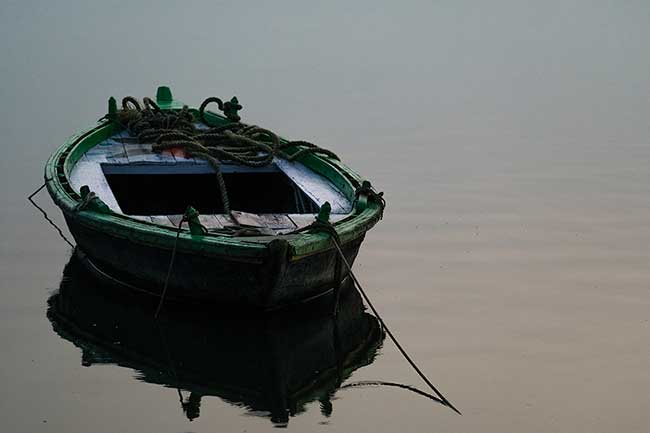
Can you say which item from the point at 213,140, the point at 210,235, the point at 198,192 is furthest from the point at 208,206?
the point at 210,235

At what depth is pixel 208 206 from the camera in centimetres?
1132

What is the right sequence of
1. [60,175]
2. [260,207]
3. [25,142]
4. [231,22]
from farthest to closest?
[231,22]
[25,142]
[260,207]
[60,175]

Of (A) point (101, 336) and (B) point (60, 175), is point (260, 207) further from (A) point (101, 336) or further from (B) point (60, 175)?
(A) point (101, 336)

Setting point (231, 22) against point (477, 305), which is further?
point (231, 22)

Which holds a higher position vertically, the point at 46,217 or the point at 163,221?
the point at 163,221

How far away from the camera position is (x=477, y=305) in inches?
384

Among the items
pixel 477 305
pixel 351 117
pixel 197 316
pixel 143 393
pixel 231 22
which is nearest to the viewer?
pixel 143 393

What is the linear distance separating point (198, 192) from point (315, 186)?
55.0 inches

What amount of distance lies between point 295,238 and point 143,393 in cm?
161

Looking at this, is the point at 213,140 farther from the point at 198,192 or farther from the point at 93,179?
the point at 93,179

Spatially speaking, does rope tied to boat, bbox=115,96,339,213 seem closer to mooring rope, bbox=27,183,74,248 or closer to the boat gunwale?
the boat gunwale

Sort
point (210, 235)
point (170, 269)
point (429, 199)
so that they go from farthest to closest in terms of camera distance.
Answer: point (429, 199) < point (170, 269) < point (210, 235)

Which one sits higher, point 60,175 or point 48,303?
point 60,175

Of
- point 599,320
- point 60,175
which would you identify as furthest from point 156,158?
point 599,320
